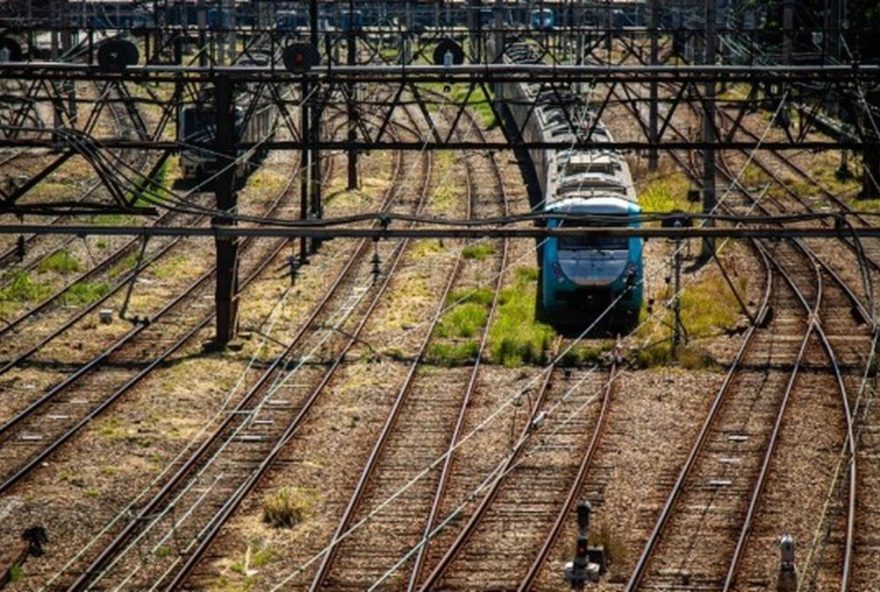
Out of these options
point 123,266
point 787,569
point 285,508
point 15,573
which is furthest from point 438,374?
point 123,266

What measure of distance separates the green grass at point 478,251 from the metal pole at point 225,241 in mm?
7413

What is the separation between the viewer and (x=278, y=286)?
29.5m

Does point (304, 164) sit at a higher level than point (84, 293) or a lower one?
higher

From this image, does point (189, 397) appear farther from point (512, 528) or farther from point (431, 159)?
point (431, 159)

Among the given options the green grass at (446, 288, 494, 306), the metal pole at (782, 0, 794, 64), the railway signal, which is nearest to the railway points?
the railway signal

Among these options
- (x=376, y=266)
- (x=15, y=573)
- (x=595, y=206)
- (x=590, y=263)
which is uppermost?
(x=595, y=206)

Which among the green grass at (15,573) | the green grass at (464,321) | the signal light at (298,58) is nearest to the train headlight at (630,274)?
the green grass at (464,321)

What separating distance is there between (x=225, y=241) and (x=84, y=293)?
4994 mm

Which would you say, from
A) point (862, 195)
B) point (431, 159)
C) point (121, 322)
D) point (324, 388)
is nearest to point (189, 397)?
point (324, 388)

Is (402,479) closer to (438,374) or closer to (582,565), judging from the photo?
(582,565)

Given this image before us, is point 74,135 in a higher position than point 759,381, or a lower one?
higher

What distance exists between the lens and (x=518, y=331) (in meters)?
25.8

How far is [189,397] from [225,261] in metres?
3.18

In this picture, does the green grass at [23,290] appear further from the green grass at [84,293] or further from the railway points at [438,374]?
the green grass at [84,293]
